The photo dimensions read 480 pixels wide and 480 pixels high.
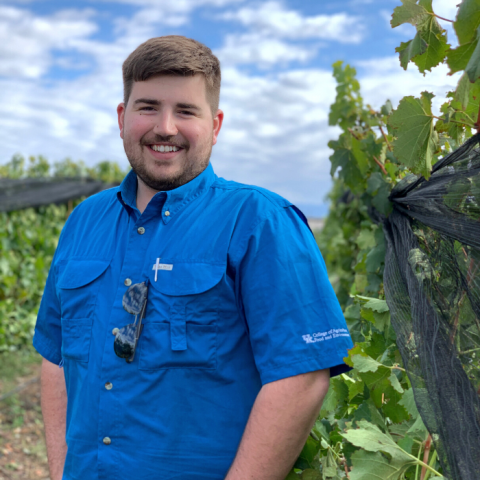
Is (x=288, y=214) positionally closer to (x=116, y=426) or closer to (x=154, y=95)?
(x=154, y=95)

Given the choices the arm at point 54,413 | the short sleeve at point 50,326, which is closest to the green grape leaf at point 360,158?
the short sleeve at point 50,326

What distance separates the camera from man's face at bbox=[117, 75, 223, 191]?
180 cm

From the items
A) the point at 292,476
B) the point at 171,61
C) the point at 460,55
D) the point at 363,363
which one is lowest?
the point at 292,476

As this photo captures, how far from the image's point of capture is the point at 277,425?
149 cm

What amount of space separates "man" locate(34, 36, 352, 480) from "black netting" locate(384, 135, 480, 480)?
27cm

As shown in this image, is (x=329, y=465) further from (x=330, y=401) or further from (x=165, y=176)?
(x=165, y=176)

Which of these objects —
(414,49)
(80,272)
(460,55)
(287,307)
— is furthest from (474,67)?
(80,272)

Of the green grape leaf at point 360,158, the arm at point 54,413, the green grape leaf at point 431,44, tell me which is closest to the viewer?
the green grape leaf at point 431,44

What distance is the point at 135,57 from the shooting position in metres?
1.84

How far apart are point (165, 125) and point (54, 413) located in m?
1.18

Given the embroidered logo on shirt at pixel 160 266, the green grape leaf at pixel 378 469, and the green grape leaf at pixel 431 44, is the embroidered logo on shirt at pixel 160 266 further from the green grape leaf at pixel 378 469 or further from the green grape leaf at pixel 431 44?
the green grape leaf at pixel 431 44

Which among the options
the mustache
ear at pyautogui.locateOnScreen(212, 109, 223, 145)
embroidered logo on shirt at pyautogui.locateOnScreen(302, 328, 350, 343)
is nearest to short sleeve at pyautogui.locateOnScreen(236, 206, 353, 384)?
embroidered logo on shirt at pyautogui.locateOnScreen(302, 328, 350, 343)

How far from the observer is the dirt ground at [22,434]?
15.5 feet

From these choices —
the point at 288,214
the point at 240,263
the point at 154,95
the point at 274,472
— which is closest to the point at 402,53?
the point at 288,214
